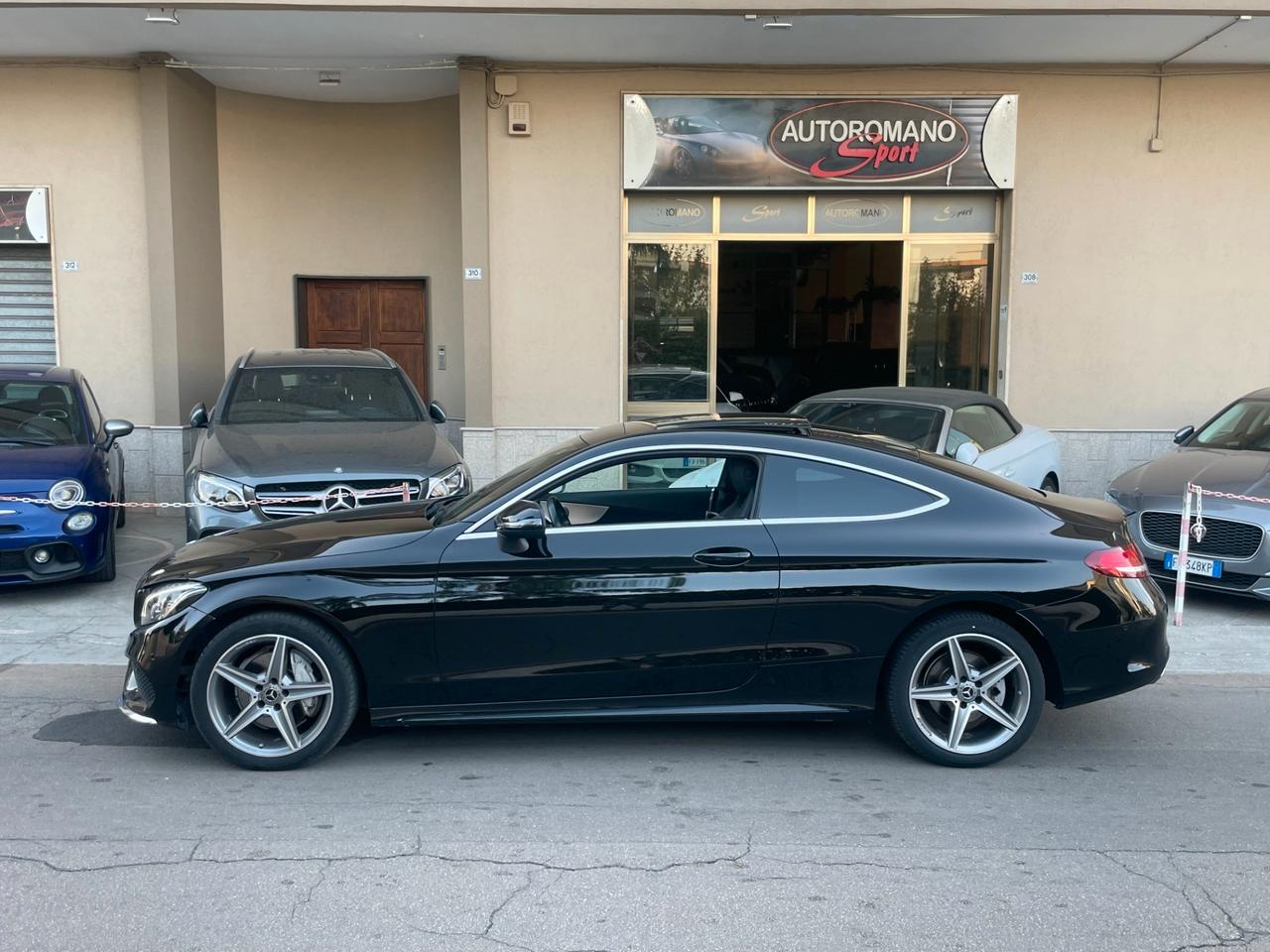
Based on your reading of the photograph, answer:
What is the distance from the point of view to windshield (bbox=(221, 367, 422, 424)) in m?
9.26

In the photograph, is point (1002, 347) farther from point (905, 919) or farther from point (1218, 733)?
point (905, 919)

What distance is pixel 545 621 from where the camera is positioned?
16.6 ft

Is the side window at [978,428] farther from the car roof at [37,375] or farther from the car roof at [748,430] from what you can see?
the car roof at [37,375]

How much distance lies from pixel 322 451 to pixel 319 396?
5.00 feet

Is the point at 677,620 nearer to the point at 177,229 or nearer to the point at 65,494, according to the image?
the point at 65,494

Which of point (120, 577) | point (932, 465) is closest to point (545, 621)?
point (932, 465)

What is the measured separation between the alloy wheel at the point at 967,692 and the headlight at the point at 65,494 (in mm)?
5879

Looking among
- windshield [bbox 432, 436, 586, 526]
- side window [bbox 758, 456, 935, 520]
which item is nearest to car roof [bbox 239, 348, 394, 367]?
windshield [bbox 432, 436, 586, 526]

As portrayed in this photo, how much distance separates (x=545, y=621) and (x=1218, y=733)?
3430 mm

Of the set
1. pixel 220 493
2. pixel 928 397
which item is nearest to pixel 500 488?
pixel 220 493

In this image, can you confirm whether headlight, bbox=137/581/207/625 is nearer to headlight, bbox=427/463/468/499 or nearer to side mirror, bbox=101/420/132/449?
headlight, bbox=427/463/468/499

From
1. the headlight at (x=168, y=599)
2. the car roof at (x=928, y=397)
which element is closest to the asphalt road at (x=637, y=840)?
the headlight at (x=168, y=599)

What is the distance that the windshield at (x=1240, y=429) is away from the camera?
30.8 ft

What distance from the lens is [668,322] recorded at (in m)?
12.8
